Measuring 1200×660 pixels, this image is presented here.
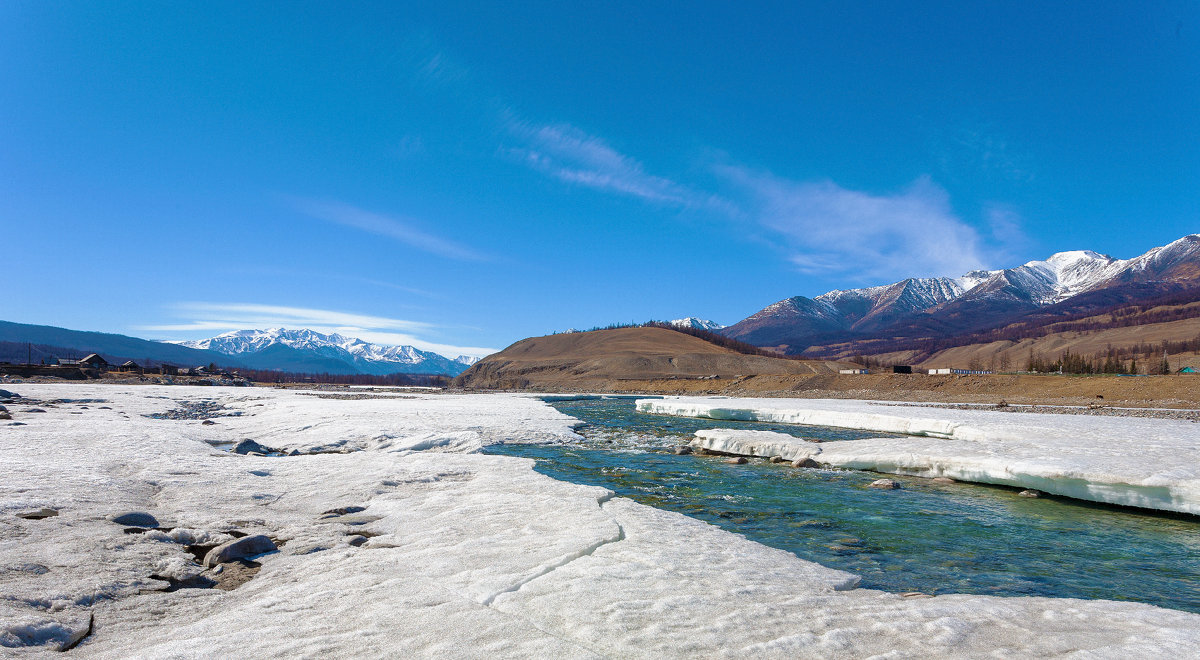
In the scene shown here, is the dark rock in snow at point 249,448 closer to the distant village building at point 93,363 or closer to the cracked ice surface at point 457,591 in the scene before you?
the cracked ice surface at point 457,591

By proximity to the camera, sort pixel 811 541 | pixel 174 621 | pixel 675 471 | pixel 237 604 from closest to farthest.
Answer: pixel 174 621, pixel 237 604, pixel 811 541, pixel 675 471

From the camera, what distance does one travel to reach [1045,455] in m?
14.7

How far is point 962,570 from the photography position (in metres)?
7.81

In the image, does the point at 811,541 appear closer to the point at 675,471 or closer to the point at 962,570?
the point at 962,570

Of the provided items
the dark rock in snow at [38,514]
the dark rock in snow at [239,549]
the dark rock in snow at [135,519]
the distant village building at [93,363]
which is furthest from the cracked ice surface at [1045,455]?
the distant village building at [93,363]

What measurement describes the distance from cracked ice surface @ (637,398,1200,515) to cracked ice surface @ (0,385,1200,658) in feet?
25.9

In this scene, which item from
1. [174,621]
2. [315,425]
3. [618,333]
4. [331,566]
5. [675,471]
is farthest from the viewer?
[618,333]

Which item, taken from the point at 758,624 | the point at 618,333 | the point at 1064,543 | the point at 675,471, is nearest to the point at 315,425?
the point at 675,471

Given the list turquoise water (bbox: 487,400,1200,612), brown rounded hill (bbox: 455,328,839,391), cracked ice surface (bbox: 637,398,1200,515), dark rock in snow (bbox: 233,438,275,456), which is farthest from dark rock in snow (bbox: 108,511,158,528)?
brown rounded hill (bbox: 455,328,839,391)

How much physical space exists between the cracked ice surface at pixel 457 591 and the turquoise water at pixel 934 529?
1.10m

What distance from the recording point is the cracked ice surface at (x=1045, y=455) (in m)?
11.8

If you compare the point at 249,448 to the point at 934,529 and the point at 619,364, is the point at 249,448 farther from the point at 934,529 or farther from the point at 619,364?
the point at 619,364

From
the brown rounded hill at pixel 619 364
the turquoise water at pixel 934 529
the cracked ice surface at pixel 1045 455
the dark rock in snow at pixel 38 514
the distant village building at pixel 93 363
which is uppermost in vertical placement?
the brown rounded hill at pixel 619 364

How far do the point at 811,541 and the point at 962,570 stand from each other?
2.09 m
